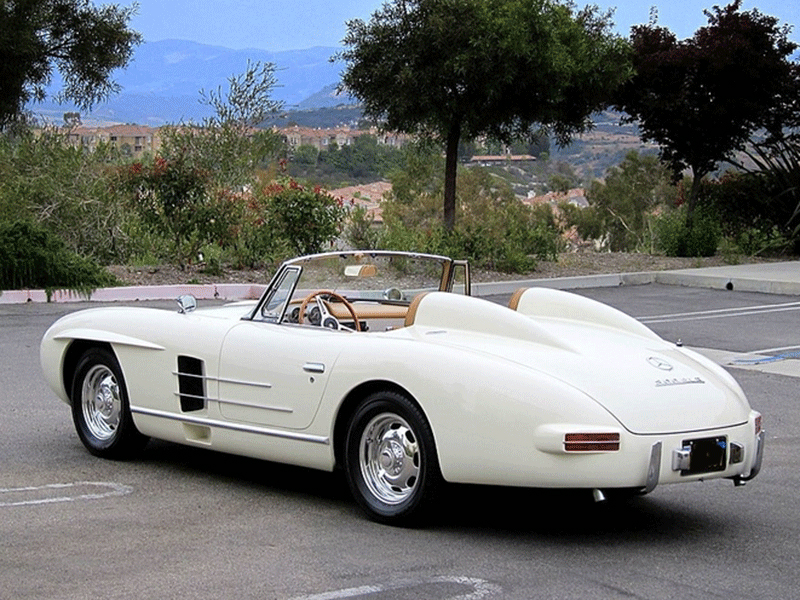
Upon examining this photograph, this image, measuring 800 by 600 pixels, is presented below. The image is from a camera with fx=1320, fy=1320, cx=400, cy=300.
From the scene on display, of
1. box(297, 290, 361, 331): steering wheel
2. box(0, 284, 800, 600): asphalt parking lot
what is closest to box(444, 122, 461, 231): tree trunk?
box(0, 284, 800, 600): asphalt parking lot

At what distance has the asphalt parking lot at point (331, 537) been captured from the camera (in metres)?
5.25

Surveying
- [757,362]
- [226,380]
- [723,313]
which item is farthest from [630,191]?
[226,380]

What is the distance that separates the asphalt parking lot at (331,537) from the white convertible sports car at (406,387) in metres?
0.27

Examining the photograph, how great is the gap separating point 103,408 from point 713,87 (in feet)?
55.6

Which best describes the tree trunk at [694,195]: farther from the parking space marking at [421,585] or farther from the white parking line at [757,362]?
the parking space marking at [421,585]

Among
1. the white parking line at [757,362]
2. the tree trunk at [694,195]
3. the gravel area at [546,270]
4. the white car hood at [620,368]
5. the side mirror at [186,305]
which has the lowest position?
the white parking line at [757,362]

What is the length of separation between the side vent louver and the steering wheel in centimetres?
63

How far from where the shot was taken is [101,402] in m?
7.81

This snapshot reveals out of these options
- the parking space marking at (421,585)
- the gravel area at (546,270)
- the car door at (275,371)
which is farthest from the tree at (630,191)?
the parking space marking at (421,585)

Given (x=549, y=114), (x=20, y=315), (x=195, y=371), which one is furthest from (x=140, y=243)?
(x=195, y=371)

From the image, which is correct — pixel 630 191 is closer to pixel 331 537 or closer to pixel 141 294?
pixel 141 294

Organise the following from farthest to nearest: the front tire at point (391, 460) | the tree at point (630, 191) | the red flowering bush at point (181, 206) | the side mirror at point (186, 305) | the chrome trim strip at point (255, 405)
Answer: the tree at point (630, 191), the red flowering bush at point (181, 206), the side mirror at point (186, 305), the chrome trim strip at point (255, 405), the front tire at point (391, 460)

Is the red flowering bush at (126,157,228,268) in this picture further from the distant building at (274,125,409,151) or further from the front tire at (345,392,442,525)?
the distant building at (274,125,409,151)

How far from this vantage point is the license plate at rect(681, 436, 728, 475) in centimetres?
584
